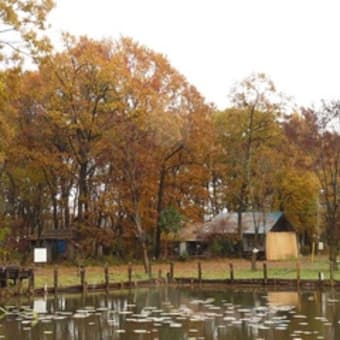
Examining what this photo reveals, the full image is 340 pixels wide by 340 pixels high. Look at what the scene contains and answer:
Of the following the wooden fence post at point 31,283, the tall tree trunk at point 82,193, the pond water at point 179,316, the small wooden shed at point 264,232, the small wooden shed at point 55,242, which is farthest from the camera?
the small wooden shed at point 264,232

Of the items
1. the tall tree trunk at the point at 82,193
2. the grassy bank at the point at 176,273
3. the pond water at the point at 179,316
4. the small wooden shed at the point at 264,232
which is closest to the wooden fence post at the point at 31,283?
the pond water at the point at 179,316

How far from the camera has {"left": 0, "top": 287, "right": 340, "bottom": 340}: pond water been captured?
1628cm

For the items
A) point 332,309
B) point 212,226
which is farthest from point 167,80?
point 332,309

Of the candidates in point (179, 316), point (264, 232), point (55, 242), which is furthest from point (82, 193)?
point (179, 316)

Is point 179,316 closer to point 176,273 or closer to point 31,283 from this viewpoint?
point 31,283

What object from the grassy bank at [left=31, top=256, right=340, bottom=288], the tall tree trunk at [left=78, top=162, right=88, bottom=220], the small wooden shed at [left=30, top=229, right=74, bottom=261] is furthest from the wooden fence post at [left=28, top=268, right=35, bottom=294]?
the tall tree trunk at [left=78, top=162, right=88, bottom=220]

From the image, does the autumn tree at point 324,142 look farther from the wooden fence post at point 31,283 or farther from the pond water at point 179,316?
the wooden fence post at point 31,283

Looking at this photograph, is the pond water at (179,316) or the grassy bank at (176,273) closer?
the pond water at (179,316)

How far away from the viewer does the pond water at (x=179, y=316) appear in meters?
16.3

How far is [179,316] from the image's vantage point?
19.8m

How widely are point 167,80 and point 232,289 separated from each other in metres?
20.1

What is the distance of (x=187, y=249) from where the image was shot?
5138 centimetres

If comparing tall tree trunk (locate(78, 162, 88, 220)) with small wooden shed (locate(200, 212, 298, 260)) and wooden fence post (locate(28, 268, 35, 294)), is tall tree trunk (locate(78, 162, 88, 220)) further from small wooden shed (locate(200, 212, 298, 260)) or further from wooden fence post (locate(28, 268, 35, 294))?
wooden fence post (locate(28, 268, 35, 294))

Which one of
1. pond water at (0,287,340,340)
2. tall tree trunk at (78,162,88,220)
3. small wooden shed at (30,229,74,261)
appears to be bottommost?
pond water at (0,287,340,340)
